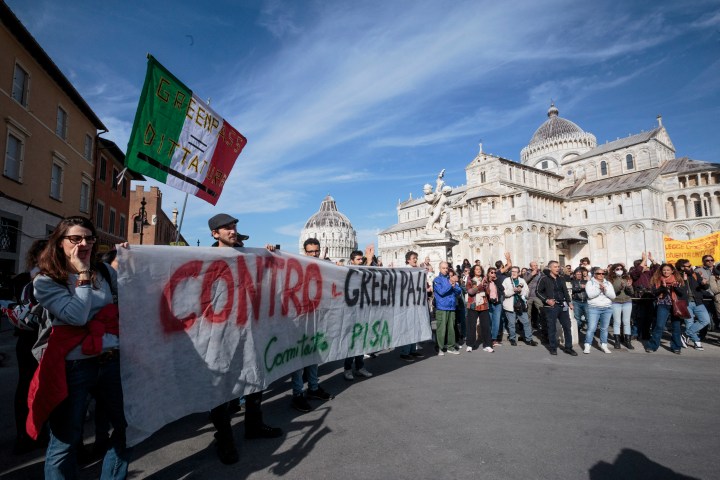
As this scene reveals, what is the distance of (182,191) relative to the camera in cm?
507

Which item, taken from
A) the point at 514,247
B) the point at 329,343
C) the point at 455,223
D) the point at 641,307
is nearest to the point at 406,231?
the point at 455,223

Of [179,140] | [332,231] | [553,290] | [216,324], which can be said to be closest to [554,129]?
[332,231]

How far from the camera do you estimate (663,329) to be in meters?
7.99

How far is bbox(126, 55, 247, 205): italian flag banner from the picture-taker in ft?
14.3

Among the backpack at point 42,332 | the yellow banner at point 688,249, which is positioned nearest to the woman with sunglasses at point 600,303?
the yellow banner at point 688,249

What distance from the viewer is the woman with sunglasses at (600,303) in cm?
805

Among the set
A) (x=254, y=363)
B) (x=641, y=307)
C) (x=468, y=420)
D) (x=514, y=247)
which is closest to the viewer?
(x=254, y=363)

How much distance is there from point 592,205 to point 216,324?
6519cm

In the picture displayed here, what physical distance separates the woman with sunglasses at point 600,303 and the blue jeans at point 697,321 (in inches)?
69.1

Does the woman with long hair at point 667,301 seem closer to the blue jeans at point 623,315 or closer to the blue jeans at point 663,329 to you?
the blue jeans at point 663,329

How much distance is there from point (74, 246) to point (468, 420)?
4131mm

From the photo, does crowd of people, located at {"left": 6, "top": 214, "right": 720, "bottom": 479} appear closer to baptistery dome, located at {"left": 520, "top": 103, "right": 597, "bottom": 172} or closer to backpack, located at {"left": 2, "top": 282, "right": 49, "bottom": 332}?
backpack, located at {"left": 2, "top": 282, "right": 49, "bottom": 332}

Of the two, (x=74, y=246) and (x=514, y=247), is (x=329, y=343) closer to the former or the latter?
(x=74, y=246)

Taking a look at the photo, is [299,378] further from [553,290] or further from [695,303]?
[695,303]
